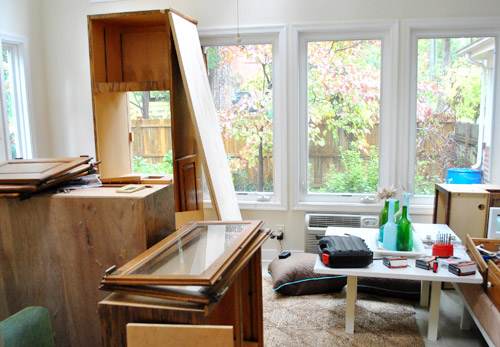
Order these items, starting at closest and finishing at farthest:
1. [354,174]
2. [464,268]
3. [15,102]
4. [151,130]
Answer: [464,268], [15,102], [354,174], [151,130]

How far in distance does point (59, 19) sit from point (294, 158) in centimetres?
244

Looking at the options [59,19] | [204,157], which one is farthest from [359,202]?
[59,19]

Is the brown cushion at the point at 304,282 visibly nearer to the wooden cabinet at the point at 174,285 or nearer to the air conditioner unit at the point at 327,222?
the air conditioner unit at the point at 327,222

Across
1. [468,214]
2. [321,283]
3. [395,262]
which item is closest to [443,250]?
[395,262]

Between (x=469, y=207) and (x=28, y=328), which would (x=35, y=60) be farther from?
(x=469, y=207)

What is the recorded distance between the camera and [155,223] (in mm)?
1671

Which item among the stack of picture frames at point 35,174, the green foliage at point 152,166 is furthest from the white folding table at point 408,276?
the green foliage at point 152,166

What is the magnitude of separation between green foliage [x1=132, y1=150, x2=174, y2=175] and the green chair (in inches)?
96.8

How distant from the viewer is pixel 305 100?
12.7 ft

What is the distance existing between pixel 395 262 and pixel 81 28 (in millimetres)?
3278

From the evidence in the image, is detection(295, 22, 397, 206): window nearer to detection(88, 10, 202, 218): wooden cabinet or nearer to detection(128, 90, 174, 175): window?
detection(88, 10, 202, 218): wooden cabinet

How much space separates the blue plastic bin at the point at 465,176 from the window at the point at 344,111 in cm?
50

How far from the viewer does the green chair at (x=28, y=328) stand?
154 cm

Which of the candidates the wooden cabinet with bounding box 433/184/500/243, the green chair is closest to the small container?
the wooden cabinet with bounding box 433/184/500/243
